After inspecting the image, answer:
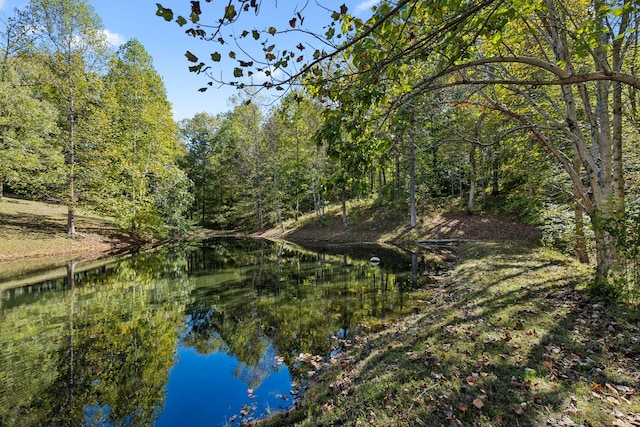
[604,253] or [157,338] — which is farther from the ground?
[604,253]

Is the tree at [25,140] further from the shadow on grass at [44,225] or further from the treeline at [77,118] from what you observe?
the shadow on grass at [44,225]

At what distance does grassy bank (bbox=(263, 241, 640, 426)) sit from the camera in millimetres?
3430

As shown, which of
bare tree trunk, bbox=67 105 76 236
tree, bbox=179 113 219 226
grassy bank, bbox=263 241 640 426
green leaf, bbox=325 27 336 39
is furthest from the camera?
tree, bbox=179 113 219 226

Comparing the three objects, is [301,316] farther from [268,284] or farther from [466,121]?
[466,121]

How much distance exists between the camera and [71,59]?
1995 cm

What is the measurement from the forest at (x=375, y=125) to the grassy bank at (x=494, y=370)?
1.52 m

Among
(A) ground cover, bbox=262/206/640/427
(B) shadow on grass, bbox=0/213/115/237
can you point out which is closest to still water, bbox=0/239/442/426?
(A) ground cover, bbox=262/206/640/427

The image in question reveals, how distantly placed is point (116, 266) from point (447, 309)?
52.9 feet

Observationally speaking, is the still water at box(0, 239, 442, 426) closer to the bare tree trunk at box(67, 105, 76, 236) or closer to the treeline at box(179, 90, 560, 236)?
the treeline at box(179, 90, 560, 236)

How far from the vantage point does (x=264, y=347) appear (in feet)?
23.3

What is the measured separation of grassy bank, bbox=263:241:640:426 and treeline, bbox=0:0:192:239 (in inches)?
848

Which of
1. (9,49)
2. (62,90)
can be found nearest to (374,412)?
(62,90)

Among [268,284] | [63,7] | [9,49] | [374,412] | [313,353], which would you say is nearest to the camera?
[374,412]

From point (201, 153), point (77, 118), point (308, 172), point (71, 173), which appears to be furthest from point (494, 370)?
point (201, 153)
